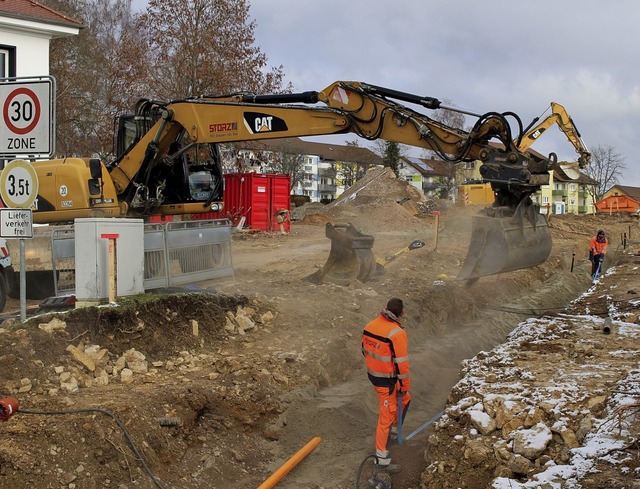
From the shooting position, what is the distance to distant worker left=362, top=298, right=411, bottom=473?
21.5ft

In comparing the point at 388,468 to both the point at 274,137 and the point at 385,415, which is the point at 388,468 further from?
the point at 274,137

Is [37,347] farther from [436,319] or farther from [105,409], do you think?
[436,319]

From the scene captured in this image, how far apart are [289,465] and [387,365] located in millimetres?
1410

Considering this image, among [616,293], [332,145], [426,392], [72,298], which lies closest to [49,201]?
[72,298]

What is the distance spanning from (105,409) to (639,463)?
4.66 m

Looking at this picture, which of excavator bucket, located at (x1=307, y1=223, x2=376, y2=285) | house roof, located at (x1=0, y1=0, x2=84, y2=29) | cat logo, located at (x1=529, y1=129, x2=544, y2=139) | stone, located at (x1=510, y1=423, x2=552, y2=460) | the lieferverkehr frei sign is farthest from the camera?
cat logo, located at (x1=529, y1=129, x2=544, y2=139)

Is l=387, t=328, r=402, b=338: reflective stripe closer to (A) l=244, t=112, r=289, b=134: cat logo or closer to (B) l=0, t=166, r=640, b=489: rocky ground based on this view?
(B) l=0, t=166, r=640, b=489: rocky ground

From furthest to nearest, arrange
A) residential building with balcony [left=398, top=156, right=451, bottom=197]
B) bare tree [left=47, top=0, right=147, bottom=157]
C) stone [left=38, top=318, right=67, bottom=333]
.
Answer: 1. residential building with balcony [left=398, top=156, right=451, bottom=197]
2. bare tree [left=47, top=0, right=147, bottom=157]
3. stone [left=38, top=318, right=67, bottom=333]

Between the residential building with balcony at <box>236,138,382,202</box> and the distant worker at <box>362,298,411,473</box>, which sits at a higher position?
the residential building with balcony at <box>236,138,382,202</box>

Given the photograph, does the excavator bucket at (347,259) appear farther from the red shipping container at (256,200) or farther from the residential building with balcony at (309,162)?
the red shipping container at (256,200)

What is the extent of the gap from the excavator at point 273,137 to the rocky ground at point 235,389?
179 centimetres

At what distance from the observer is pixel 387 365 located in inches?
259

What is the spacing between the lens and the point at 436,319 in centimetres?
1328

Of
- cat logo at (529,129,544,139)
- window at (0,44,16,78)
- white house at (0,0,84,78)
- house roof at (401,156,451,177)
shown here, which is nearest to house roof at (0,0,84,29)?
white house at (0,0,84,78)
